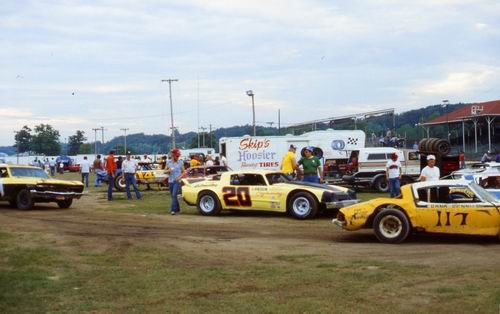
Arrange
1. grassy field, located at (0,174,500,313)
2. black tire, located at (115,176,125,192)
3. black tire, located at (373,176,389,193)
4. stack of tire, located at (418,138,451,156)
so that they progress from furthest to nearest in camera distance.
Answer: black tire, located at (115,176,125,192) → stack of tire, located at (418,138,451,156) → black tire, located at (373,176,389,193) → grassy field, located at (0,174,500,313)

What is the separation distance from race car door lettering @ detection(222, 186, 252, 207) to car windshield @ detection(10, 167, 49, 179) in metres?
6.33

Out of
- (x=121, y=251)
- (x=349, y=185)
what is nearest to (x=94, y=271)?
(x=121, y=251)

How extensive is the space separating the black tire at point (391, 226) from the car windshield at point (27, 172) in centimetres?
1137

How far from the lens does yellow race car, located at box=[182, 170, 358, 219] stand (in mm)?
14102

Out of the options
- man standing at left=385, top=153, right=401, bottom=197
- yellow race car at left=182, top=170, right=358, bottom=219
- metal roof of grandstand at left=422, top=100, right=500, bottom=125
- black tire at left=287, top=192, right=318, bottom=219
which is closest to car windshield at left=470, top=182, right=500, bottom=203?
yellow race car at left=182, top=170, right=358, bottom=219

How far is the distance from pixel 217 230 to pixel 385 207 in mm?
3571

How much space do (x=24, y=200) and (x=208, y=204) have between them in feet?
19.0

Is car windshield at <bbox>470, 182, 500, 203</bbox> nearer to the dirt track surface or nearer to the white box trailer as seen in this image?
the dirt track surface

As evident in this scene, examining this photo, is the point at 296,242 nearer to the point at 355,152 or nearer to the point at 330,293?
the point at 330,293

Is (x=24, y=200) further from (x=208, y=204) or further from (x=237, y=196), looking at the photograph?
(x=237, y=196)

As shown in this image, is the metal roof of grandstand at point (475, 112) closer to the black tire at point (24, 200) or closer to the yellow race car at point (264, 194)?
the yellow race car at point (264, 194)

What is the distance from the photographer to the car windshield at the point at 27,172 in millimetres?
18203

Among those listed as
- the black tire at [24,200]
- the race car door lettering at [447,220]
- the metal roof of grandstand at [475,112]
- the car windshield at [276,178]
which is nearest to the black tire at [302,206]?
the car windshield at [276,178]

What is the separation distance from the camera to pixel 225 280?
24.8 feet
